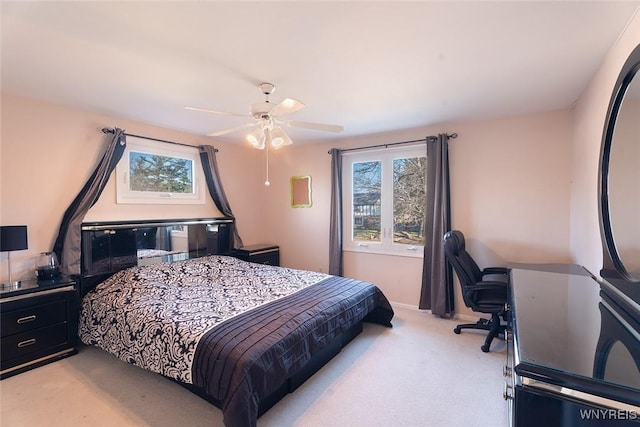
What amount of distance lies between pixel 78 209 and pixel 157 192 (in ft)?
2.94

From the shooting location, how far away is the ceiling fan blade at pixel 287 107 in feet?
6.50

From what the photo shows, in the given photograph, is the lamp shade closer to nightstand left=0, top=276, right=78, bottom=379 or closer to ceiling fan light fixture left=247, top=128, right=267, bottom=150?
nightstand left=0, top=276, right=78, bottom=379

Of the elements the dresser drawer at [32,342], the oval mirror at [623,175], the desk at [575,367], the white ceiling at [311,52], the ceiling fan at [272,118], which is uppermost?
the white ceiling at [311,52]

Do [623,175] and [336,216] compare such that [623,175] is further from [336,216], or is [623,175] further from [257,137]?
[336,216]

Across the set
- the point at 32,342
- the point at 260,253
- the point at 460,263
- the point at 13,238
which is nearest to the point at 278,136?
the point at 460,263

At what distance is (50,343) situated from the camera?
2615 mm

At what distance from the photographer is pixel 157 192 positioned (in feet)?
12.3

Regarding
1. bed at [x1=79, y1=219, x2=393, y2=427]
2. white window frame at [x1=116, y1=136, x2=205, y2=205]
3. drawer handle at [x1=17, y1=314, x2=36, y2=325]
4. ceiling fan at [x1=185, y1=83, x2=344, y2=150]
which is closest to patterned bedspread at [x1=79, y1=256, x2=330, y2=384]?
bed at [x1=79, y1=219, x2=393, y2=427]

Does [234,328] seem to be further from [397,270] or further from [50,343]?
[397,270]

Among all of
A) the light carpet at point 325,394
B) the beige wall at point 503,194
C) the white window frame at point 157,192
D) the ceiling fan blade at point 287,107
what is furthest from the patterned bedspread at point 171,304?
the ceiling fan blade at point 287,107

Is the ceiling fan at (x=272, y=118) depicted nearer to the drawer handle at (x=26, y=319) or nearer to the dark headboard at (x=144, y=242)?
the dark headboard at (x=144, y=242)

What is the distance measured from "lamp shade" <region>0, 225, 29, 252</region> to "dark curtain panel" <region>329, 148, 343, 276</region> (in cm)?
341

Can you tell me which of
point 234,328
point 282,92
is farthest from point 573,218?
point 234,328

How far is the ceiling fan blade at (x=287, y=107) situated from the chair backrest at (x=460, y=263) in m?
2.10
